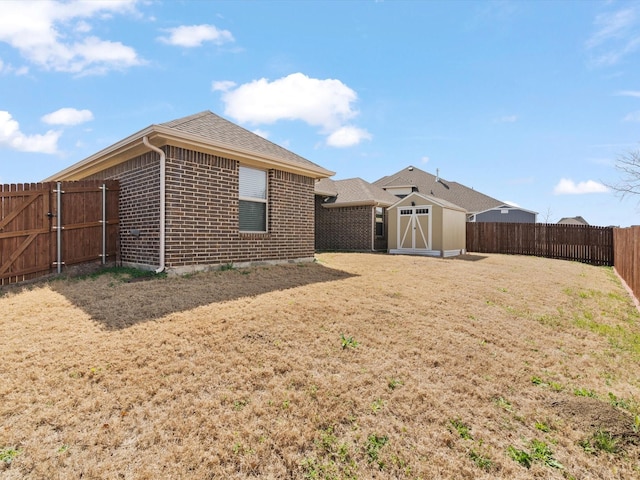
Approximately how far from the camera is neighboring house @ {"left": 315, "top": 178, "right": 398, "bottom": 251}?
17.1m

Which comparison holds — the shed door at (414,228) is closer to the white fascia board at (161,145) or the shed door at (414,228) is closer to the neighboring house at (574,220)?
the white fascia board at (161,145)

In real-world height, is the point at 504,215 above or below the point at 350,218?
above

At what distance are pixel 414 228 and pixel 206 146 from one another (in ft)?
36.0

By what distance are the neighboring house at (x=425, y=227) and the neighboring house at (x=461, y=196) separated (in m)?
8.54

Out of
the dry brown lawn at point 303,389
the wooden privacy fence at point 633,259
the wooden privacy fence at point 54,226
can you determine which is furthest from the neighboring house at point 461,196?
the dry brown lawn at point 303,389

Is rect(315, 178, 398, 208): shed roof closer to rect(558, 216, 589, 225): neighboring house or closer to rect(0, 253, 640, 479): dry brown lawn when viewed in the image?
rect(0, 253, 640, 479): dry brown lawn

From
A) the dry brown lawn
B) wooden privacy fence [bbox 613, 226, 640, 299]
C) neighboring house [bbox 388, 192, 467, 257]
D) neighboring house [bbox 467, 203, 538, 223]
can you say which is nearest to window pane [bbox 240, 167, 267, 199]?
the dry brown lawn

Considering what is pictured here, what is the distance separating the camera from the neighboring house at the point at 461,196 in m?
25.8

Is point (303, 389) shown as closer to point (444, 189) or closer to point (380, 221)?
point (380, 221)

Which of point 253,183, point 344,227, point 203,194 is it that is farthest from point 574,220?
point 203,194

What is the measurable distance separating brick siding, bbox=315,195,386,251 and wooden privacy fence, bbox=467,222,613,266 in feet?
20.4

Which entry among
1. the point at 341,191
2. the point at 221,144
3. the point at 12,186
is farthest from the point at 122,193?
the point at 341,191

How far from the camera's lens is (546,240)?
17641mm

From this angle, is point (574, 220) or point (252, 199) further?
point (574, 220)
